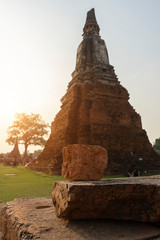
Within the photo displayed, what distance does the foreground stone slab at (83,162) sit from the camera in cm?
245

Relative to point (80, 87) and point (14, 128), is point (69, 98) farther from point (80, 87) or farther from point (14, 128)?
point (14, 128)

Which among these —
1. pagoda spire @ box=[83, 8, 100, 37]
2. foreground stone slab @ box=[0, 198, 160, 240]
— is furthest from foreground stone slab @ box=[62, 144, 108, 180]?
pagoda spire @ box=[83, 8, 100, 37]

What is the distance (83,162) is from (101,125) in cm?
1059

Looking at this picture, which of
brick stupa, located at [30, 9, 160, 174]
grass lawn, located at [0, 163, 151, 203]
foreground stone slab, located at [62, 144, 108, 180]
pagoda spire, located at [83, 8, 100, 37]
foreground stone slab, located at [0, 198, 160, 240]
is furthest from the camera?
pagoda spire, located at [83, 8, 100, 37]

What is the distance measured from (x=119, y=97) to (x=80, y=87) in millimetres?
3624

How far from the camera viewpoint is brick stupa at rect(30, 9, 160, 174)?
12.3 metres

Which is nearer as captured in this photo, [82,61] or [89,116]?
[89,116]

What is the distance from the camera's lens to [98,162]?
8.62 feet

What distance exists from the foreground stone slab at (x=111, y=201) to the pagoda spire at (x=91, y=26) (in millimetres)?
20543

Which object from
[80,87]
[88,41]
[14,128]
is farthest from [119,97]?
[14,128]

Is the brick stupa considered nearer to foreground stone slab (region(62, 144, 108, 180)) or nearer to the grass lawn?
the grass lawn

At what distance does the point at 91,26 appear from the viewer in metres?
19.9

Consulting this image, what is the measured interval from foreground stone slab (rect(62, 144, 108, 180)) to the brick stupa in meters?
8.93

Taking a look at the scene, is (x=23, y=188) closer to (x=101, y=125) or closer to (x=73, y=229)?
(x=73, y=229)
